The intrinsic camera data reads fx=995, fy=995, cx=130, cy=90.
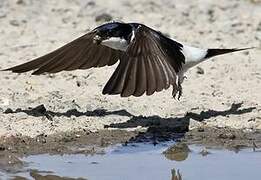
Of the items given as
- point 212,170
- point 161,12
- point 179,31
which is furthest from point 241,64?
point 212,170

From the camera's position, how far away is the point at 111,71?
22.7 ft

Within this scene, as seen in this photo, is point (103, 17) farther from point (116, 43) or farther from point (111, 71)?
point (116, 43)

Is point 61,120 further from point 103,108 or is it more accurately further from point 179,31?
point 179,31

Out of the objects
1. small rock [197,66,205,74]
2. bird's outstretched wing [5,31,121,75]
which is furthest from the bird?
small rock [197,66,205,74]

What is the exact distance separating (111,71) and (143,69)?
1855mm

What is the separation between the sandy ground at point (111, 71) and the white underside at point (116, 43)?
1.61 feet

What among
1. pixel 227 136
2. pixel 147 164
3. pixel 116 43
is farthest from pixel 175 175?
pixel 116 43

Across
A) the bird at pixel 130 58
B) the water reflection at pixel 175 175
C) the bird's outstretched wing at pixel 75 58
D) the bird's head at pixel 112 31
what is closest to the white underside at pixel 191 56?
the bird at pixel 130 58

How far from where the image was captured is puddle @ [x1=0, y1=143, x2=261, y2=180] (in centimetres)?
493

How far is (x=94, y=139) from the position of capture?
18.5ft

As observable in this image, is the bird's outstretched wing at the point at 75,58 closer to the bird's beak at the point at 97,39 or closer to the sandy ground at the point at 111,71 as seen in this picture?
the bird's beak at the point at 97,39

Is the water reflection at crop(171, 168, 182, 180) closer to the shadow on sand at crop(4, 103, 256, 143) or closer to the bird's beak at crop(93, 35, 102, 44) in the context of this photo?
the shadow on sand at crop(4, 103, 256, 143)

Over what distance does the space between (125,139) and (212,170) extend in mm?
Result: 744

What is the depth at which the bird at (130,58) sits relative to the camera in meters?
4.96
